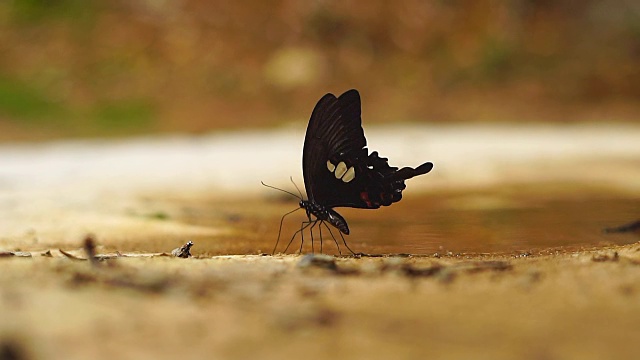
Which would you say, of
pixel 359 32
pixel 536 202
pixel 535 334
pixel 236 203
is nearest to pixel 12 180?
pixel 236 203

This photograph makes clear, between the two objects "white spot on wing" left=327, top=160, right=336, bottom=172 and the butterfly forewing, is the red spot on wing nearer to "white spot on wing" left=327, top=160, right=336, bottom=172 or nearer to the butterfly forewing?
the butterfly forewing

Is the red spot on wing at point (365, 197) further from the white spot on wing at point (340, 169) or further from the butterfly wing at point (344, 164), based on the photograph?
the white spot on wing at point (340, 169)

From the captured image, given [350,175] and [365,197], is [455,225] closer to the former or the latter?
[365,197]

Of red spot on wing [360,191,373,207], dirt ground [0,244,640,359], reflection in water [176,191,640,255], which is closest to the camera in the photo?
dirt ground [0,244,640,359]

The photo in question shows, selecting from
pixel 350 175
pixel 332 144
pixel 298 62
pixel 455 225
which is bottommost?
pixel 455 225

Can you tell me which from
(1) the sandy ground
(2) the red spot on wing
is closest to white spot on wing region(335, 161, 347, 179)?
(2) the red spot on wing

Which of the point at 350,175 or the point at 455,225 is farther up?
the point at 350,175

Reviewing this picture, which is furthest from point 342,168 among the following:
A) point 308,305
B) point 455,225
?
point 308,305
